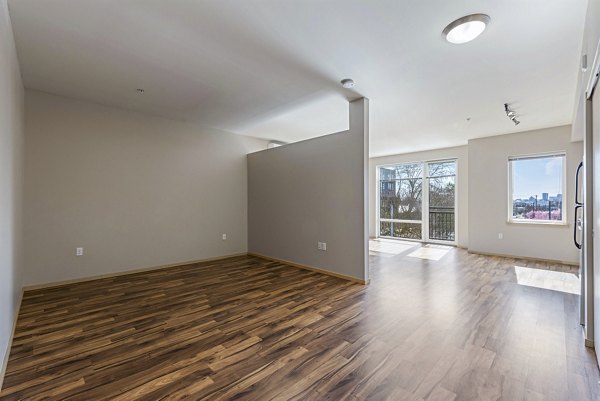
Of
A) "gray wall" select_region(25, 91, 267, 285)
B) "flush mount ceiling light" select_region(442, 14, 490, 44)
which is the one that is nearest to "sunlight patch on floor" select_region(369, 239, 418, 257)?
"gray wall" select_region(25, 91, 267, 285)

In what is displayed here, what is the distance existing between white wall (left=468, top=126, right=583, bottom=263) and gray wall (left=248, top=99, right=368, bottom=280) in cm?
367

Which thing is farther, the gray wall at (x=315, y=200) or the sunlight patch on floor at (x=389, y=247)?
the sunlight patch on floor at (x=389, y=247)

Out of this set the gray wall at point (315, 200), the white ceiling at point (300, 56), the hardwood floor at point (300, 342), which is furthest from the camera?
the gray wall at point (315, 200)

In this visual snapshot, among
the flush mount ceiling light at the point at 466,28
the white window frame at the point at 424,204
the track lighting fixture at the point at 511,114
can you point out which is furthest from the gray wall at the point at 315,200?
the white window frame at the point at 424,204

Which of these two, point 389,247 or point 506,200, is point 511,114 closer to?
point 506,200

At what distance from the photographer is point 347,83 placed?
129 inches

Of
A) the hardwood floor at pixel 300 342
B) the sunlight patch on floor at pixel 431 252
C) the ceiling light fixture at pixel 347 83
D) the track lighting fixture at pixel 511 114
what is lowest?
the hardwood floor at pixel 300 342

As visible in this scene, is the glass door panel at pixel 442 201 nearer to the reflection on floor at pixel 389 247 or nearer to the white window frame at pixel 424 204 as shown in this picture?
the white window frame at pixel 424 204

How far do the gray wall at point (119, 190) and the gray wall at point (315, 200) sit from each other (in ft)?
1.97

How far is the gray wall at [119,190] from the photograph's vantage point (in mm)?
3635

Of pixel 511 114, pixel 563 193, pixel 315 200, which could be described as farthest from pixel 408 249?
pixel 511 114

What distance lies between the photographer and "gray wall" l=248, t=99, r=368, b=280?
385 centimetres

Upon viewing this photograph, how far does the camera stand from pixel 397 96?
12.2ft

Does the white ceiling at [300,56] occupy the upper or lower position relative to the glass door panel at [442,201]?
upper
